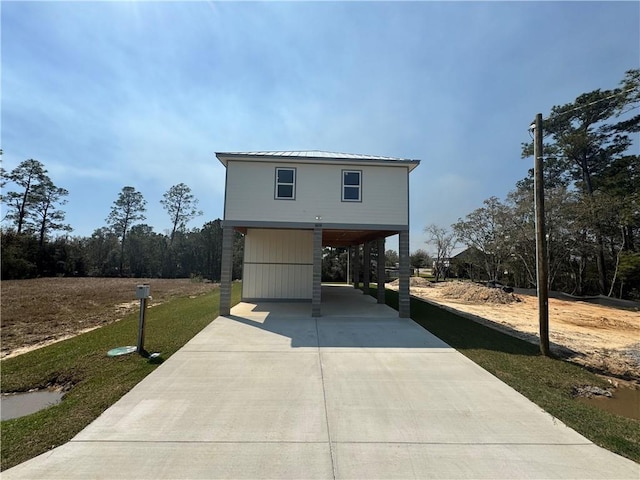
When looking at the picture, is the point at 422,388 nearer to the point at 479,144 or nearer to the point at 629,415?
the point at 629,415

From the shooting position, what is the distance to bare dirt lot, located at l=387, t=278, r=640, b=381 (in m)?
6.89

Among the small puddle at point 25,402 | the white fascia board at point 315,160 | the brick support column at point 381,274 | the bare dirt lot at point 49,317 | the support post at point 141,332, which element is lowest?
the small puddle at point 25,402

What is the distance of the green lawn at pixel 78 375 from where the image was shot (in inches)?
126

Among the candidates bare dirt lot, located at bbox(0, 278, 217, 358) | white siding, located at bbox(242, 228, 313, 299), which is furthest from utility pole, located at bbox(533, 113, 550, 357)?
bare dirt lot, located at bbox(0, 278, 217, 358)

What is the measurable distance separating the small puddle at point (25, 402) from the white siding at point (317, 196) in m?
6.08

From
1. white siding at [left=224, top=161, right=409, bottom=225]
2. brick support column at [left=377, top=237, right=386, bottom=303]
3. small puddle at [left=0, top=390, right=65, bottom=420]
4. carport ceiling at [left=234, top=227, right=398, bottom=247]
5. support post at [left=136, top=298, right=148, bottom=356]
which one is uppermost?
white siding at [left=224, top=161, right=409, bottom=225]

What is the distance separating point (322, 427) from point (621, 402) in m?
5.00

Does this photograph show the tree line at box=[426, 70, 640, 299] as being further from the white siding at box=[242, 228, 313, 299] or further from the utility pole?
the white siding at box=[242, 228, 313, 299]

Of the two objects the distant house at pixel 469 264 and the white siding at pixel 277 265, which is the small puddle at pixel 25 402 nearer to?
the white siding at pixel 277 265

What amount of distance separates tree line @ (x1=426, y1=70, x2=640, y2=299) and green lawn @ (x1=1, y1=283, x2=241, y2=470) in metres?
23.2

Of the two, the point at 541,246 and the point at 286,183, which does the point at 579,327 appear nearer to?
the point at 541,246

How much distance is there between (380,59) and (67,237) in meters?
42.5

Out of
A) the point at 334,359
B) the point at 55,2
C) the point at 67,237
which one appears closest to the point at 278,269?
the point at 334,359

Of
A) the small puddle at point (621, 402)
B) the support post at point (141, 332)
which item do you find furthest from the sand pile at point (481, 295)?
the support post at point (141, 332)
